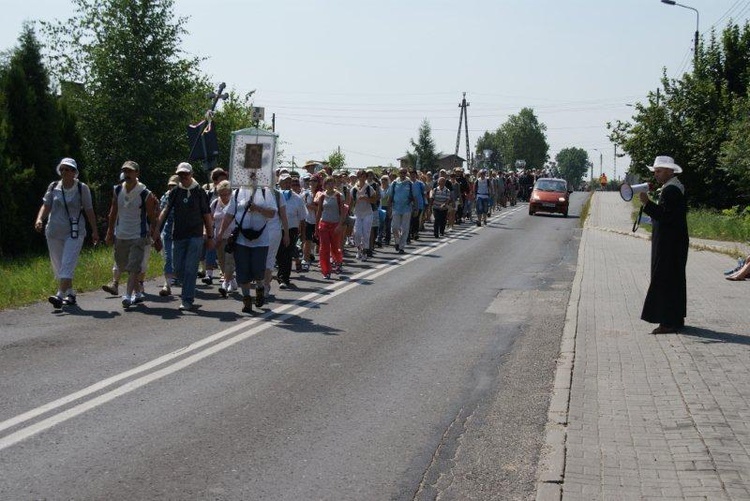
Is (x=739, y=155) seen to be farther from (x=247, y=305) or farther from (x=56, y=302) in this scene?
(x=56, y=302)

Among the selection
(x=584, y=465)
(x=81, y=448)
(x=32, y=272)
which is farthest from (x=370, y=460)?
(x=32, y=272)

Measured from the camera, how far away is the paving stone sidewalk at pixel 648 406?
5758mm

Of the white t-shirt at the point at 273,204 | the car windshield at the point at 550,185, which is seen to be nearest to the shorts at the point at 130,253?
the white t-shirt at the point at 273,204

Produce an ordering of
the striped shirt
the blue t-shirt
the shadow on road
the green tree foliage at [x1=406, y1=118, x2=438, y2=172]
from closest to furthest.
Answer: the shadow on road < the blue t-shirt < the striped shirt < the green tree foliage at [x1=406, y1=118, x2=438, y2=172]

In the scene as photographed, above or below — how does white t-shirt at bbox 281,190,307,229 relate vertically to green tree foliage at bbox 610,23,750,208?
below

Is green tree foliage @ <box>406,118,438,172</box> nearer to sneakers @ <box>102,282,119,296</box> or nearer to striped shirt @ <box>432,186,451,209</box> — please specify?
striped shirt @ <box>432,186,451,209</box>

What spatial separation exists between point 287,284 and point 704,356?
26.7ft

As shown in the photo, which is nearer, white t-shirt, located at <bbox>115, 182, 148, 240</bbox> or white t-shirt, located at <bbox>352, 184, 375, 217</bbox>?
white t-shirt, located at <bbox>115, 182, 148, 240</bbox>

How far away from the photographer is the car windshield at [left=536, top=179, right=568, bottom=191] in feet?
144

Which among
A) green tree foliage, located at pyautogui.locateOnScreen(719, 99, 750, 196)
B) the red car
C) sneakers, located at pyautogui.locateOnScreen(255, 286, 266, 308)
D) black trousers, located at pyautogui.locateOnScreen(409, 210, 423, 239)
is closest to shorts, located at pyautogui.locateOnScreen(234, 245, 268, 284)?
sneakers, located at pyautogui.locateOnScreen(255, 286, 266, 308)

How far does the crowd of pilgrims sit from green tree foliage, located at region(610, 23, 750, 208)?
14.7 meters

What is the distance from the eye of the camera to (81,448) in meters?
6.40

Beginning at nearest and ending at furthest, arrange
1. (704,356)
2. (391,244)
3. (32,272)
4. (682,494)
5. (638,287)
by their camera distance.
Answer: (682,494) → (704,356) → (638,287) → (32,272) → (391,244)

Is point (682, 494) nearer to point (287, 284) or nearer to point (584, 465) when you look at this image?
point (584, 465)
